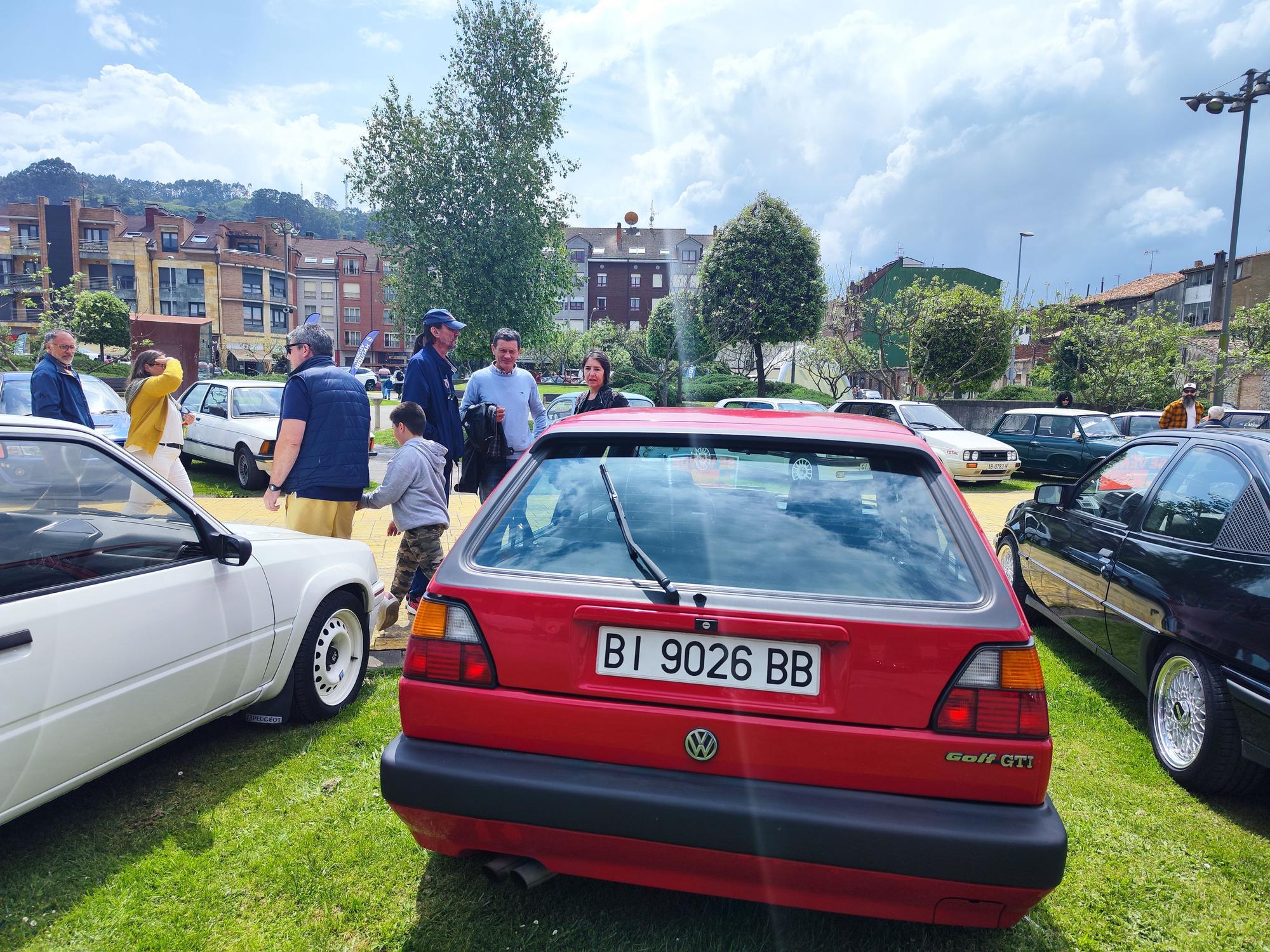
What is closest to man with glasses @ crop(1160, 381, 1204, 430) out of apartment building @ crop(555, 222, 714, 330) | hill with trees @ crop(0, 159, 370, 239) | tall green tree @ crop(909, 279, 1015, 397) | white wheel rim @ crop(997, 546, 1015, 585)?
white wheel rim @ crop(997, 546, 1015, 585)

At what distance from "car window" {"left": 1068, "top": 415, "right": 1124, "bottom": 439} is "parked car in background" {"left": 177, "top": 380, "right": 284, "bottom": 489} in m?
15.1

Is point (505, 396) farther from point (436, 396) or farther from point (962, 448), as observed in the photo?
point (962, 448)

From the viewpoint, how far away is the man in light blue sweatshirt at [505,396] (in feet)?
19.5

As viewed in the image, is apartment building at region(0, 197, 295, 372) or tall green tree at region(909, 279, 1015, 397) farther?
apartment building at region(0, 197, 295, 372)

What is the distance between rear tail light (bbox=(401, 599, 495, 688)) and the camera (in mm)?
2143

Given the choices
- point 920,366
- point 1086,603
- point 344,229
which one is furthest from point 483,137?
point 344,229

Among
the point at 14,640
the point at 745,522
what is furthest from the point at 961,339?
the point at 14,640

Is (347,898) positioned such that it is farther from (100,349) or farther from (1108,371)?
(100,349)

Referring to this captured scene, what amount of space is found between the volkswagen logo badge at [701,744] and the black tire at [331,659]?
2.45 meters

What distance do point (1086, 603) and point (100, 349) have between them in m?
67.1

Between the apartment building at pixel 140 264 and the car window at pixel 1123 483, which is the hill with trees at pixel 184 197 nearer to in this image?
the apartment building at pixel 140 264

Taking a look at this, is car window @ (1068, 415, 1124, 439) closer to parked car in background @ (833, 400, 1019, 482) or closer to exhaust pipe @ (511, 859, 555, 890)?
parked car in background @ (833, 400, 1019, 482)

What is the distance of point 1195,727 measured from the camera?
341 cm

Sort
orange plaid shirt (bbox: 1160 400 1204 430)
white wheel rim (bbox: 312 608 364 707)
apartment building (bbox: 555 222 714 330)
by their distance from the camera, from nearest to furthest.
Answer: white wheel rim (bbox: 312 608 364 707) < orange plaid shirt (bbox: 1160 400 1204 430) < apartment building (bbox: 555 222 714 330)
